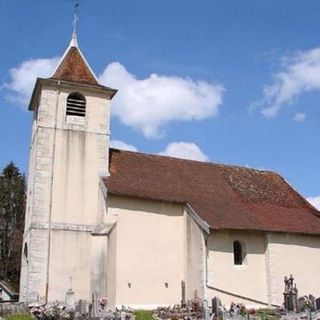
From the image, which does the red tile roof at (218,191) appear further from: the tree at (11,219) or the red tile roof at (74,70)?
the tree at (11,219)

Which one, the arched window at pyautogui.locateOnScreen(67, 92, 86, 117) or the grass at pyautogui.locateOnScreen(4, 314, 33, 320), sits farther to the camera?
the arched window at pyautogui.locateOnScreen(67, 92, 86, 117)

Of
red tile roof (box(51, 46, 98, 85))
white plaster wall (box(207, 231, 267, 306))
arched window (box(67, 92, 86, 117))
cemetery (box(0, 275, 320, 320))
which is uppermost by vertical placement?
red tile roof (box(51, 46, 98, 85))

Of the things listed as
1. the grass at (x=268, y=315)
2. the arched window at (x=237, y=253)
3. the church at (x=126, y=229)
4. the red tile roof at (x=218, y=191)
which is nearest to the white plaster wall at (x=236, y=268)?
the church at (x=126, y=229)

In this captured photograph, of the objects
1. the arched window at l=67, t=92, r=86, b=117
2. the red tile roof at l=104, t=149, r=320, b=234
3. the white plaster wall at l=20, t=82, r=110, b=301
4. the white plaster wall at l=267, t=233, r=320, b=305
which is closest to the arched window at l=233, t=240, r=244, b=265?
the red tile roof at l=104, t=149, r=320, b=234

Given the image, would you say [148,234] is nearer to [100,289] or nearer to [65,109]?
[100,289]

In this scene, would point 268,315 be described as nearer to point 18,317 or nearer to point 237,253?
point 237,253

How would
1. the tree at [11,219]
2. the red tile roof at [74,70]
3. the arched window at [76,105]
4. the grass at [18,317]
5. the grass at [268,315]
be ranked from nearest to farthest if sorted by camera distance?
the grass at [18,317] < the grass at [268,315] < the arched window at [76,105] < the red tile roof at [74,70] < the tree at [11,219]

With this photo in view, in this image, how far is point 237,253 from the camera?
79.4 ft

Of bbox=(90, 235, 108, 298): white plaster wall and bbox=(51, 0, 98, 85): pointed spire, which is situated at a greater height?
bbox=(51, 0, 98, 85): pointed spire

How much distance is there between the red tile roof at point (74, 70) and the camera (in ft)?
84.1

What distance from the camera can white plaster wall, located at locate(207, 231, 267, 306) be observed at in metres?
22.8

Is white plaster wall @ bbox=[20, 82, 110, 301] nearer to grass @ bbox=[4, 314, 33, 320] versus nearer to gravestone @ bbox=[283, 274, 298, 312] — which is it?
grass @ bbox=[4, 314, 33, 320]

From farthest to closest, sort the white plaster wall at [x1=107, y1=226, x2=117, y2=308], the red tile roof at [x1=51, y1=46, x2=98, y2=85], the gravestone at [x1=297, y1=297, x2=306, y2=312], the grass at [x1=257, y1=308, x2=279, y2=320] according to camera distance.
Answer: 1. the red tile roof at [x1=51, y1=46, x2=98, y2=85]
2. the white plaster wall at [x1=107, y1=226, x2=117, y2=308]
3. the gravestone at [x1=297, y1=297, x2=306, y2=312]
4. the grass at [x1=257, y1=308, x2=279, y2=320]

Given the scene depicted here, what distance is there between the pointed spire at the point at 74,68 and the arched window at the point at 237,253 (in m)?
10.3
